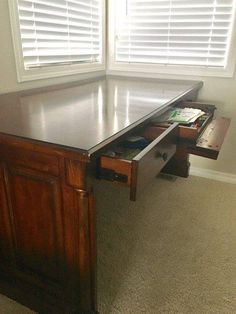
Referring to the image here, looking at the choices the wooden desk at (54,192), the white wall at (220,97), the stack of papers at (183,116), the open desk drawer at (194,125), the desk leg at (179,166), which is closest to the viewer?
the wooden desk at (54,192)

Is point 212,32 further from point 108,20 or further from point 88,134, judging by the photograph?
point 88,134

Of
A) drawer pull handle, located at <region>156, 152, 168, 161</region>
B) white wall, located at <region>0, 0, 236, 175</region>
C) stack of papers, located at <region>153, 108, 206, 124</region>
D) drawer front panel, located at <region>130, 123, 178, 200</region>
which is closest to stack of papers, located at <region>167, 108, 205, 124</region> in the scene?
stack of papers, located at <region>153, 108, 206, 124</region>

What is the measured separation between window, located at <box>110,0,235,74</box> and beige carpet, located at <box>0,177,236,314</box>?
0.97 metres

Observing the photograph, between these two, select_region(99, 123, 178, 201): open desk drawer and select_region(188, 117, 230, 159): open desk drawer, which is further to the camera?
select_region(188, 117, 230, 159): open desk drawer

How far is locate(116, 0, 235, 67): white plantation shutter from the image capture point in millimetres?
1870

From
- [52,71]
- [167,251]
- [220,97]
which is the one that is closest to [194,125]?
[167,251]

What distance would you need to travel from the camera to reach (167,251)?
1.42 m

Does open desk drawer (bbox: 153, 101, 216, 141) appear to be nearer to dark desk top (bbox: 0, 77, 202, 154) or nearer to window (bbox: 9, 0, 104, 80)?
dark desk top (bbox: 0, 77, 202, 154)

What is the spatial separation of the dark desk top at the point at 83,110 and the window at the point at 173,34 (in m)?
0.34

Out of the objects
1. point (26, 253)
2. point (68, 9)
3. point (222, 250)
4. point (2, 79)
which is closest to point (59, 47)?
point (68, 9)

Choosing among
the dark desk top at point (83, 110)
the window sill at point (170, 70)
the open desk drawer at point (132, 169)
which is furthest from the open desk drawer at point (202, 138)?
the window sill at point (170, 70)

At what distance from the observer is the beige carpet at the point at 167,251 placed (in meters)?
1.13

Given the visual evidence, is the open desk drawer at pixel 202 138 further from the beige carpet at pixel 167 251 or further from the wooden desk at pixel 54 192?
the beige carpet at pixel 167 251

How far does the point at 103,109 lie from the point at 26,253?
2.13 feet
